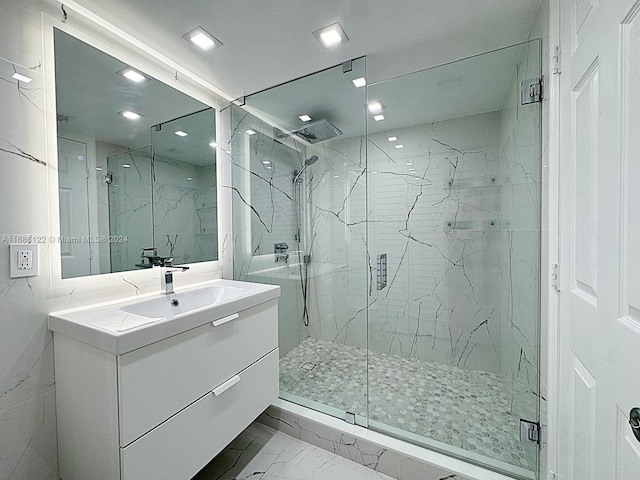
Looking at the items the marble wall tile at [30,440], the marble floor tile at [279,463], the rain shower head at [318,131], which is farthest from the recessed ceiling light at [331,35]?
the marble floor tile at [279,463]

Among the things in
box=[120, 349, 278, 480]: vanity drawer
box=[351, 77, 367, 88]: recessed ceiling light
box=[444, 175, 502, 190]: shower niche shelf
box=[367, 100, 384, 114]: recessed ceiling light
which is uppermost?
box=[351, 77, 367, 88]: recessed ceiling light

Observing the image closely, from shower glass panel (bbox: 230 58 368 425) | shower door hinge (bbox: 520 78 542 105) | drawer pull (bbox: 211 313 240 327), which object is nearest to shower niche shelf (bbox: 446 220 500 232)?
shower glass panel (bbox: 230 58 368 425)

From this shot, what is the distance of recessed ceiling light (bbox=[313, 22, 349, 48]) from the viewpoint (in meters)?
1.42

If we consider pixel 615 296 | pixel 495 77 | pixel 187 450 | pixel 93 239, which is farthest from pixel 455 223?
pixel 93 239

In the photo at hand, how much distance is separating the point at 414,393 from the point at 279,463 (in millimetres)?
991

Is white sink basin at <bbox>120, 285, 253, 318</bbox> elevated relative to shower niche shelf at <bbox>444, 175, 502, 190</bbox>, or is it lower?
lower

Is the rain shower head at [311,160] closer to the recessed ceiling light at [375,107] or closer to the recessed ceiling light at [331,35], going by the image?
the recessed ceiling light at [375,107]

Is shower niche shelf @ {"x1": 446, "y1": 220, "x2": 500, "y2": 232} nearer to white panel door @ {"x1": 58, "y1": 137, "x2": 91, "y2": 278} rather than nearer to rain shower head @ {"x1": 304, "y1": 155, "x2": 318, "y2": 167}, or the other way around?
rain shower head @ {"x1": 304, "y1": 155, "x2": 318, "y2": 167}

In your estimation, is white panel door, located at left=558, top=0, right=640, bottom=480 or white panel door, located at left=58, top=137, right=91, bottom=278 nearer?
white panel door, located at left=558, top=0, right=640, bottom=480

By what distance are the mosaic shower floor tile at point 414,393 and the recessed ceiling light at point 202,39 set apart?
221 centimetres

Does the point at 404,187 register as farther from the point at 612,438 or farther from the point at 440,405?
the point at 612,438

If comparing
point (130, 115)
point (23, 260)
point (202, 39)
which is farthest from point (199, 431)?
point (202, 39)

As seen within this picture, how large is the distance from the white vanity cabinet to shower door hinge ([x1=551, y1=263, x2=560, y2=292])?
1403 mm

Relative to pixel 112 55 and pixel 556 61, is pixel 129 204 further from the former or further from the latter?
pixel 556 61
